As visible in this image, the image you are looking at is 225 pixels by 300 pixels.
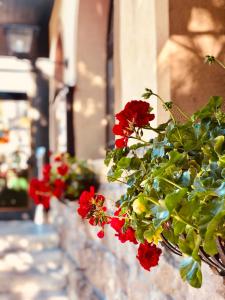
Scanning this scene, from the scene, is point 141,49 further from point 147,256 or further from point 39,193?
point 39,193

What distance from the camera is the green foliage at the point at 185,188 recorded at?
31.8 inches

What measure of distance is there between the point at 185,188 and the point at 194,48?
107 centimetres

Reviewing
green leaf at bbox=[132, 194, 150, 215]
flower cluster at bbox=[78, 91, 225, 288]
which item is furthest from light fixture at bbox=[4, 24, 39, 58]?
green leaf at bbox=[132, 194, 150, 215]

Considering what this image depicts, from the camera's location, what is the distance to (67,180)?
3426 millimetres

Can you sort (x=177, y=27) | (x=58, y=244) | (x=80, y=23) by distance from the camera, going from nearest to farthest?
→ (x=177, y=27) < (x=80, y=23) < (x=58, y=244)

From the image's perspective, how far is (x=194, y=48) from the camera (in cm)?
180

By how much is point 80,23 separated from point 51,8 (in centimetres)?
226

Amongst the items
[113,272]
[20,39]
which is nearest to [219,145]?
[113,272]

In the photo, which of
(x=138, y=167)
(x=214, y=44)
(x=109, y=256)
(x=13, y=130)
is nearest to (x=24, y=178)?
(x=13, y=130)

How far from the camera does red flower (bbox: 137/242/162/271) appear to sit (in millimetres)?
1132

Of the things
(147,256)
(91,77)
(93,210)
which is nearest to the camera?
(147,256)

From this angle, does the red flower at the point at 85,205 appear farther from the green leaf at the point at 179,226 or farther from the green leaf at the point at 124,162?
the green leaf at the point at 179,226

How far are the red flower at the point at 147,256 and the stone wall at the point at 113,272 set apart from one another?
324mm

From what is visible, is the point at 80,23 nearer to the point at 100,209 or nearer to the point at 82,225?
the point at 82,225
